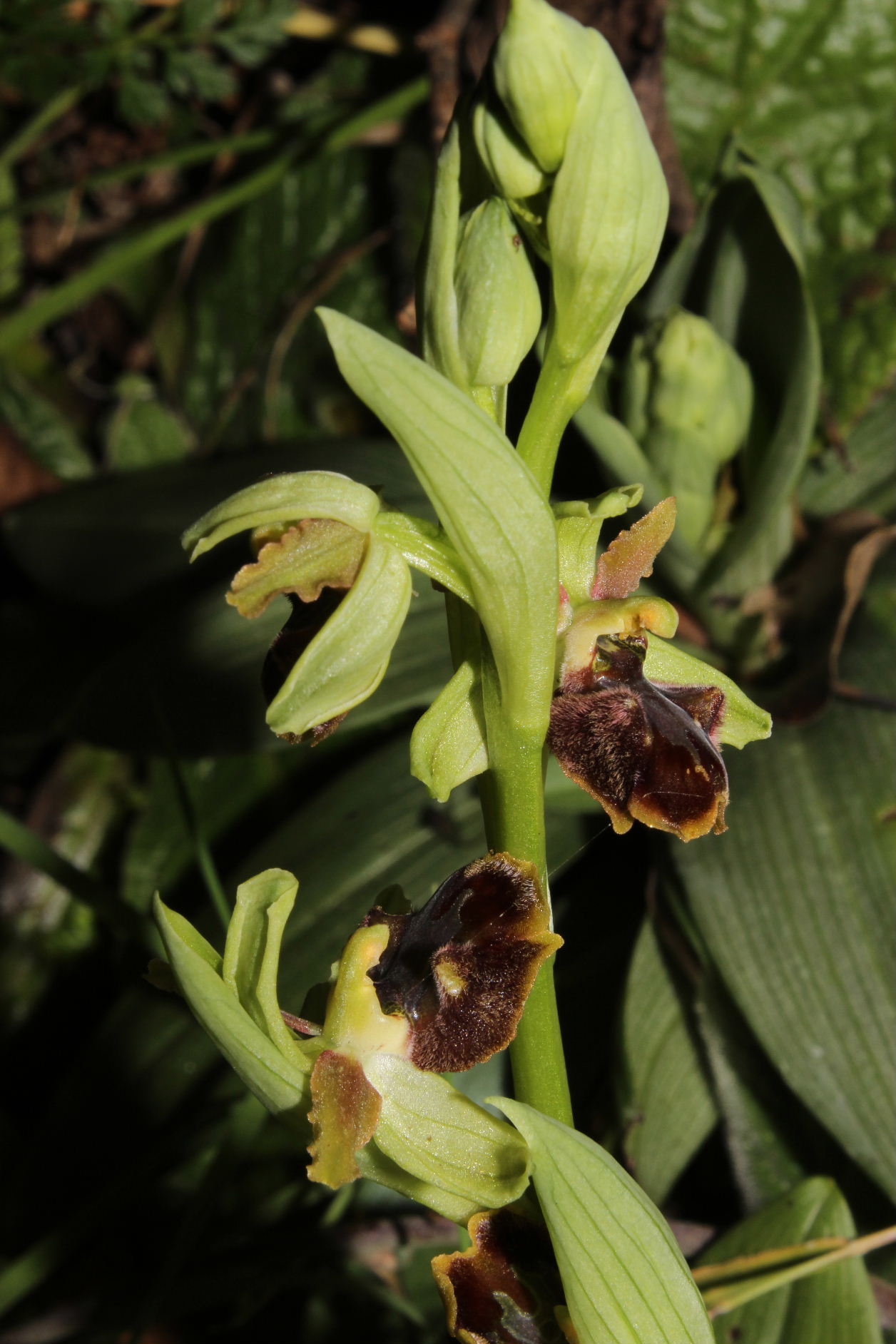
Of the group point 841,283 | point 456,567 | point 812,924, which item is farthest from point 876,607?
point 456,567

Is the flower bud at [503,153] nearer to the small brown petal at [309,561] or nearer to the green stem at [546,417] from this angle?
the green stem at [546,417]

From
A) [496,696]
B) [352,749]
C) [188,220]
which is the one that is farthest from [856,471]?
[188,220]

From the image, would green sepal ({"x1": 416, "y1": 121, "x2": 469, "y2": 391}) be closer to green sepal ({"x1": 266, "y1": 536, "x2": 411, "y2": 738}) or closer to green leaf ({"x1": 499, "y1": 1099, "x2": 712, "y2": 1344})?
green sepal ({"x1": 266, "y1": 536, "x2": 411, "y2": 738})

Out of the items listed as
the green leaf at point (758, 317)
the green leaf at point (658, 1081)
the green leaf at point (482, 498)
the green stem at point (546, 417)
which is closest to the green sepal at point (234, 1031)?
the green leaf at point (482, 498)

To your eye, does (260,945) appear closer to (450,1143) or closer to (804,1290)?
(450,1143)

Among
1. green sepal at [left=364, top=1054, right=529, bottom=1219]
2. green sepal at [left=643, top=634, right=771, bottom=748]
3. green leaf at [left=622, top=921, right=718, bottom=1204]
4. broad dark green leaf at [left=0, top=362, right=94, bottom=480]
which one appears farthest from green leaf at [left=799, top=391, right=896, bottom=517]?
broad dark green leaf at [left=0, top=362, right=94, bottom=480]
